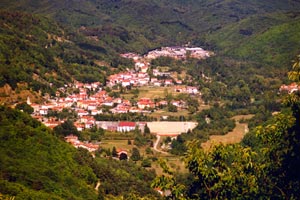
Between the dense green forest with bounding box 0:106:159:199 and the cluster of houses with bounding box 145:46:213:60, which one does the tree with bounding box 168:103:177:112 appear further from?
the cluster of houses with bounding box 145:46:213:60

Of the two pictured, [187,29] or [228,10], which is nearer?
[187,29]

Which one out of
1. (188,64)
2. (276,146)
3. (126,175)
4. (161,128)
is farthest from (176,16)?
(276,146)

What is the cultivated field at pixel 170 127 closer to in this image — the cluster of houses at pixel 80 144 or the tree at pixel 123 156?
the tree at pixel 123 156

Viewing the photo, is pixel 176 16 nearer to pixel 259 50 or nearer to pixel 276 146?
pixel 259 50

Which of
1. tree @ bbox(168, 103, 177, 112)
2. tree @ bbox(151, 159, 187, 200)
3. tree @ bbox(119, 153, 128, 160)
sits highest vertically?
tree @ bbox(151, 159, 187, 200)

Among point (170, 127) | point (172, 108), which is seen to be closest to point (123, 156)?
point (170, 127)

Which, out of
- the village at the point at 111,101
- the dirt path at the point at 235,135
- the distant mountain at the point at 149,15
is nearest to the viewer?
the dirt path at the point at 235,135

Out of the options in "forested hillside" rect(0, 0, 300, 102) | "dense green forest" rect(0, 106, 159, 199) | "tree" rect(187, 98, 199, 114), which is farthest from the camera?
"forested hillside" rect(0, 0, 300, 102)

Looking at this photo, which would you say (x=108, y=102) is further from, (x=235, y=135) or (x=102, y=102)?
(x=235, y=135)

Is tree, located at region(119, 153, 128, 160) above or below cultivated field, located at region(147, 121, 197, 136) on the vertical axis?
below

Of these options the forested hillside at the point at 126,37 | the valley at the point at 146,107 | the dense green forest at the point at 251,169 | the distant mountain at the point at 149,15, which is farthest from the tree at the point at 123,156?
the distant mountain at the point at 149,15

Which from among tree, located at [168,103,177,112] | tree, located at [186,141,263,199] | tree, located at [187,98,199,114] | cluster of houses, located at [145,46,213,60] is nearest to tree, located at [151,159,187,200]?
tree, located at [186,141,263,199]
